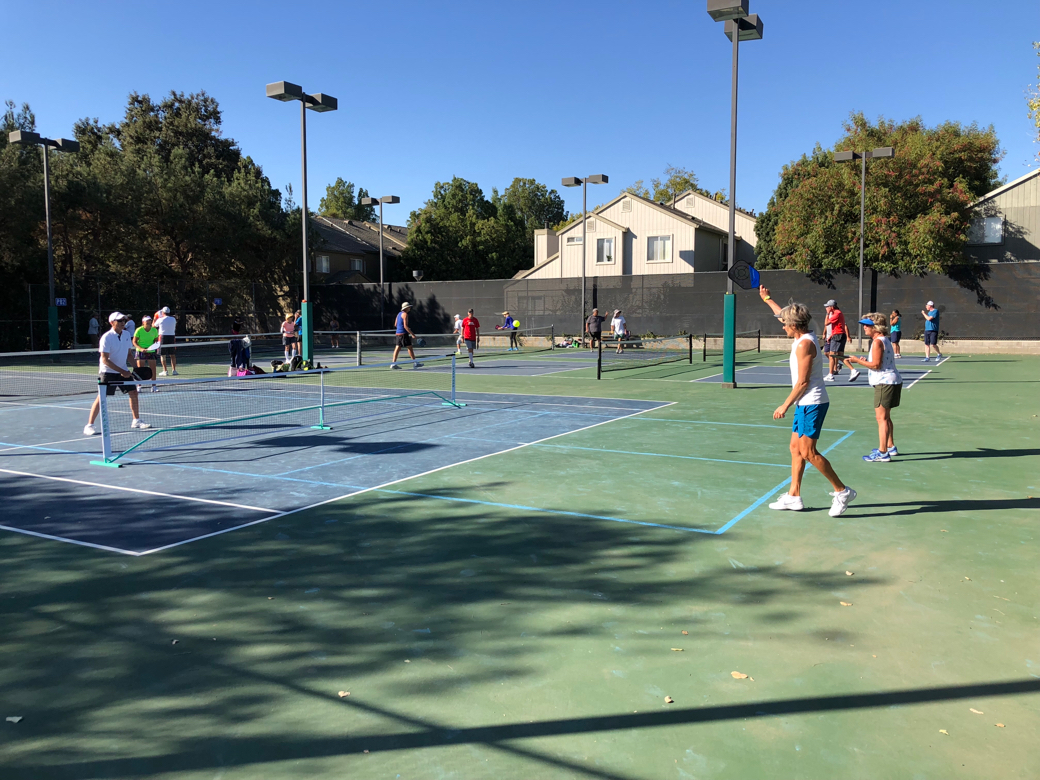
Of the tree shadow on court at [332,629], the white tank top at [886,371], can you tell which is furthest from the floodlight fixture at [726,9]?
the tree shadow on court at [332,629]

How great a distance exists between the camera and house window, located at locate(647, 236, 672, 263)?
141ft

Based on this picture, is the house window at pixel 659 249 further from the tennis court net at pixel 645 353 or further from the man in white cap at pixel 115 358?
the man in white cap at pixel 115 358

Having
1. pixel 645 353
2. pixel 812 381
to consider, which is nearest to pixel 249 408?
pixel 812 381

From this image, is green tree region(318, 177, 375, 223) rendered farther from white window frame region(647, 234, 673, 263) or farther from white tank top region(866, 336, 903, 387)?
white tank top region(866, 336, 903, 387)

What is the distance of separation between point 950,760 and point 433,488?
533 centimetres

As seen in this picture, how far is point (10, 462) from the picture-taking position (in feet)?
30.0

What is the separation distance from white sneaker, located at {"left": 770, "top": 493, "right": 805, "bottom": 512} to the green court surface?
11 cm

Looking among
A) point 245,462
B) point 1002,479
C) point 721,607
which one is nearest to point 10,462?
point 245,462

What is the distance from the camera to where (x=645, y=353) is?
1179 inches

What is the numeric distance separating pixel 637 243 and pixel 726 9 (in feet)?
94.3

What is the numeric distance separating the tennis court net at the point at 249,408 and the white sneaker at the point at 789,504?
503cm

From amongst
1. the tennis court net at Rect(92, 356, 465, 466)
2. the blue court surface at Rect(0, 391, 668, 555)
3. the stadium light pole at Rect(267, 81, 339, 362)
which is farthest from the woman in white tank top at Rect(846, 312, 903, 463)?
the stadium light pole at Rect(267, 81, 339, 362)

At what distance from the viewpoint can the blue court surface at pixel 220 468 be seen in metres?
6.57

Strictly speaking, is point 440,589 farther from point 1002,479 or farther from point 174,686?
point 1002,479
